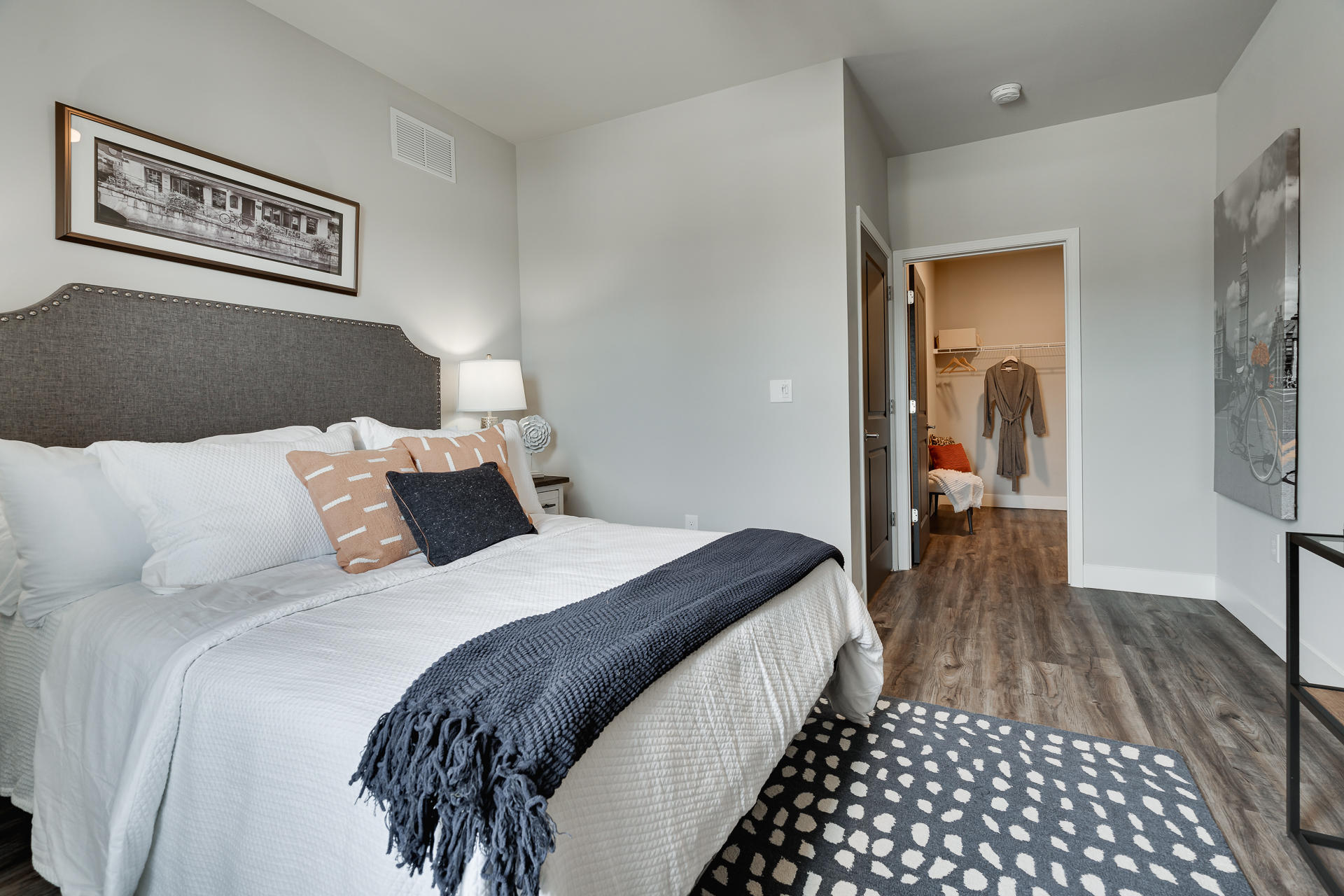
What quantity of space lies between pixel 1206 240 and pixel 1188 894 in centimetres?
336

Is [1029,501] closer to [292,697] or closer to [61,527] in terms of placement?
[292,697]

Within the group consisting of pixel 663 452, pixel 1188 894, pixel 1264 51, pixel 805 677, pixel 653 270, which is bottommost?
pixel 1188 894

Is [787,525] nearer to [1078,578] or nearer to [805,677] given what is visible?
[805,677]

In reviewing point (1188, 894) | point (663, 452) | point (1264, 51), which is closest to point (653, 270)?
point (663, 452)

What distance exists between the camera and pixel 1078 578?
378cm

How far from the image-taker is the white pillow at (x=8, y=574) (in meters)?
1.66

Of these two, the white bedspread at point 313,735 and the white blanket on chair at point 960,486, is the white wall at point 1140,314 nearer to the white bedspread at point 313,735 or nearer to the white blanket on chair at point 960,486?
the white blanket on chair at point 960,486

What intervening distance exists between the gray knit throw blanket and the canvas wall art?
264cm

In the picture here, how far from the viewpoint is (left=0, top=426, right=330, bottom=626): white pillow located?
1.58 meters

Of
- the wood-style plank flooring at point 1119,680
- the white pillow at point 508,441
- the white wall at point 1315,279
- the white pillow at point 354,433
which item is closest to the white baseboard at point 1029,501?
the wood-style plank flooring at point 1119,680

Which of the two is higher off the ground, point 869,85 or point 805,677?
point 869,85

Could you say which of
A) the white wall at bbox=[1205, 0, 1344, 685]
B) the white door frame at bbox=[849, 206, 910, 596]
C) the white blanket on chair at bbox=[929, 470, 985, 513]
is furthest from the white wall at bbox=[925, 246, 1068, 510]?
the white wall at bbox=[1205, 0, 1344, 685]

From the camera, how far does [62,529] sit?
1.61 m

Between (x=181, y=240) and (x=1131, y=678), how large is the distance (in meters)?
3.83
